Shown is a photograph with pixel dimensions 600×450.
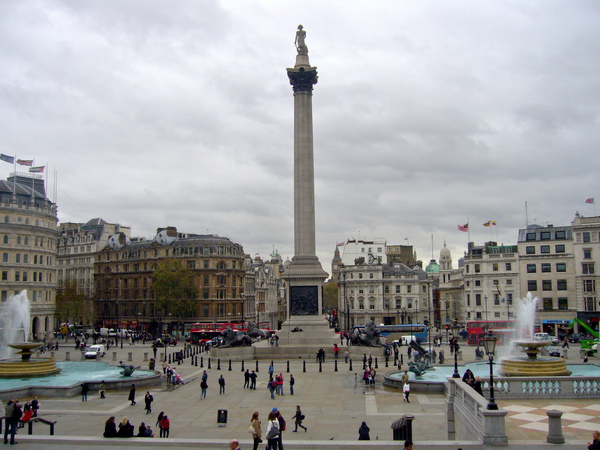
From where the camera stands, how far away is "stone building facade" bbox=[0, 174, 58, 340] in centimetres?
7662

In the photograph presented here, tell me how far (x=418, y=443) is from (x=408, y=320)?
99.5 meters

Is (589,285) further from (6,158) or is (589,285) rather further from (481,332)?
(6,158)

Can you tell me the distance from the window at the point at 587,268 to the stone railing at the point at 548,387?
62.0 m

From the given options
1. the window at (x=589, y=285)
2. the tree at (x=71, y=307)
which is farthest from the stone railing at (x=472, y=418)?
the tree at (x=71, y=307)

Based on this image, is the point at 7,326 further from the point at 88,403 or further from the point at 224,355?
the point at 88,403

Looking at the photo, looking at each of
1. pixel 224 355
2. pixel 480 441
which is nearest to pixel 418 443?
pixel 480 441

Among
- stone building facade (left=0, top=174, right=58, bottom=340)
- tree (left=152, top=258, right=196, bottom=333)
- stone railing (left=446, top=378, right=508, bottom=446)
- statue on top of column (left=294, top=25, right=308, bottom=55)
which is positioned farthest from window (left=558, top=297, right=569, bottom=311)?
stone building facade (left=0, top=174, right=58, bottom=340)

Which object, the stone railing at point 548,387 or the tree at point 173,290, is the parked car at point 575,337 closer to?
the stone railing at point 548,387

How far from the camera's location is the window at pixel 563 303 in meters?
82.9

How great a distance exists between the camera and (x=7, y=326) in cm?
6912

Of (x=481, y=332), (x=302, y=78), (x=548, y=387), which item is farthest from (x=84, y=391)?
(x=481, y=332)

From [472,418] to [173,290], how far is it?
77.8 metres

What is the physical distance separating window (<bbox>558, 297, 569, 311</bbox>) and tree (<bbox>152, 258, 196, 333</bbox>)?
2227 inches

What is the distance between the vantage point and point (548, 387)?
984 inches
